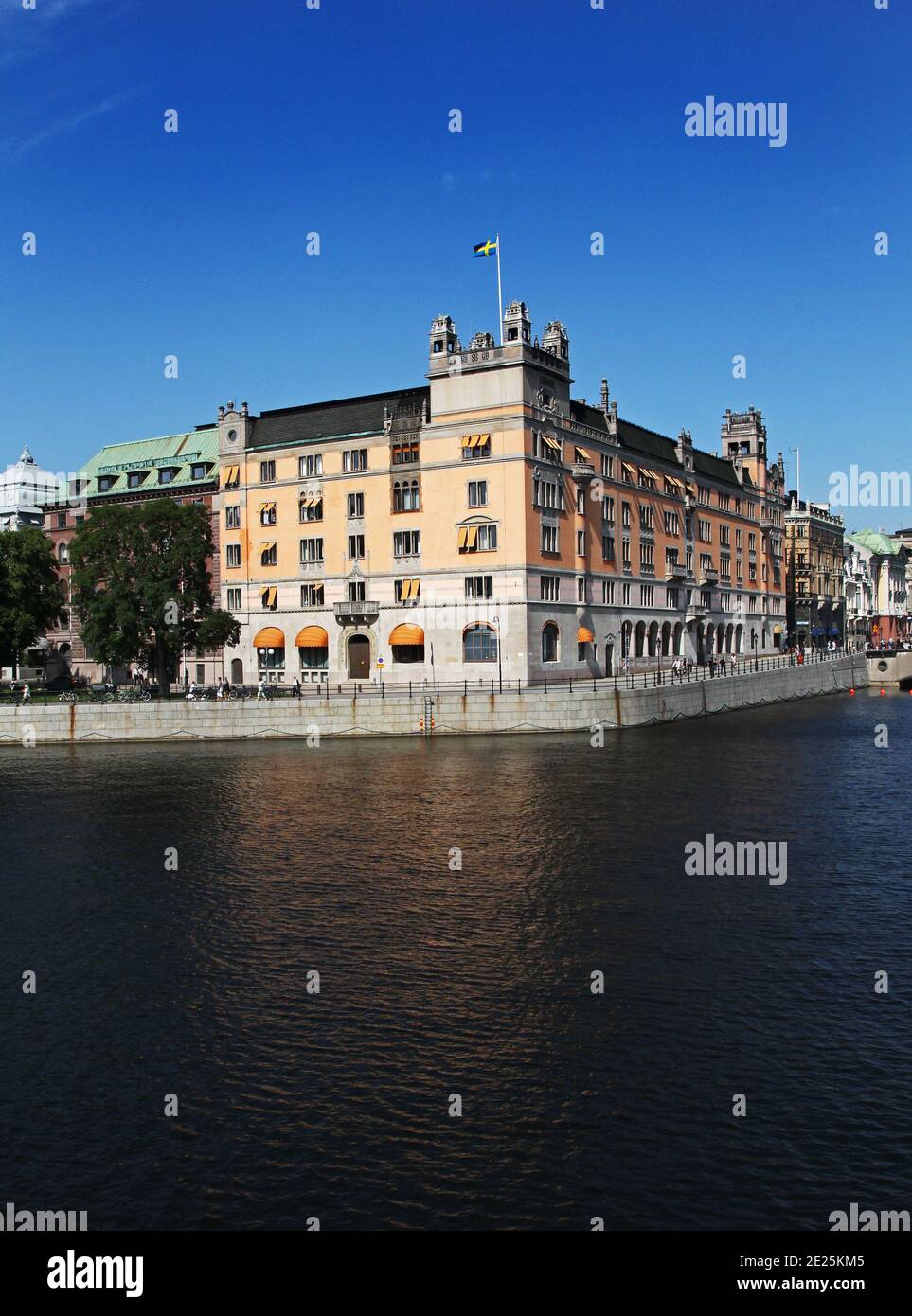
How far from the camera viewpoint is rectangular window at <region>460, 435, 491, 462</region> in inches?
3583

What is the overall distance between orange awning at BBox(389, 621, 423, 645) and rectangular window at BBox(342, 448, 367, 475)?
15.8 meters

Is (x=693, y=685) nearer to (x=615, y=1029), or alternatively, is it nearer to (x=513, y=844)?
(x=513, y=844)

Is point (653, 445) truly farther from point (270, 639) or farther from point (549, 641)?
point (270, 639)

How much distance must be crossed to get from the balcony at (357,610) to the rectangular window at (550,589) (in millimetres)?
15591

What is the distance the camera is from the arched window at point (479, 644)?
90.0 meters

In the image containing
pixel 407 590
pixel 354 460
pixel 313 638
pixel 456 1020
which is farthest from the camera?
pixel 313 638

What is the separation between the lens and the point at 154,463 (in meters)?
121

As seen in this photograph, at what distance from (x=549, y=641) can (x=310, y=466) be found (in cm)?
2965

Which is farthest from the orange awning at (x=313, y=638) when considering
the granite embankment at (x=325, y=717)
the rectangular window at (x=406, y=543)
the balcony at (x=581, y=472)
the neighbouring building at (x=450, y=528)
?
the balcony at (x=581, y=472)

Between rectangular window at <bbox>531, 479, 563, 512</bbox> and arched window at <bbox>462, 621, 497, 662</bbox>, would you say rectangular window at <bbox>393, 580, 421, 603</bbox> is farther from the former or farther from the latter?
rectangular window at <bbox>531, 479, 563, 512</bbox>

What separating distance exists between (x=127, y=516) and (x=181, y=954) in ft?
217

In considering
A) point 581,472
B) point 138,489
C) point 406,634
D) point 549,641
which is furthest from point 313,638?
point 138,489

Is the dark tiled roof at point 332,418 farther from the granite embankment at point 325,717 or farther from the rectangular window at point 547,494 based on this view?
the granite embankment at point 325,717
